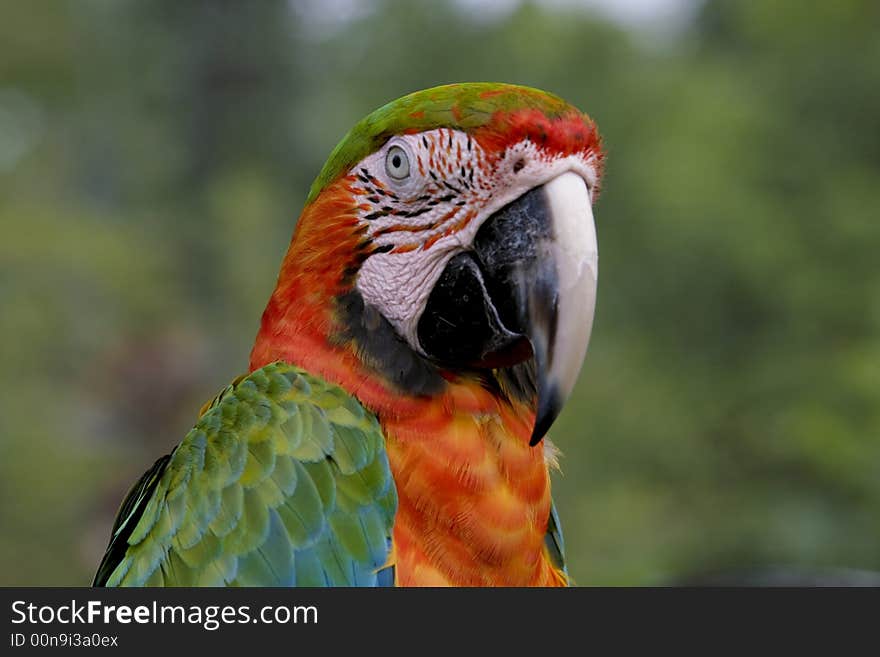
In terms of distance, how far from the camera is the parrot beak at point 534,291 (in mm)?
1035

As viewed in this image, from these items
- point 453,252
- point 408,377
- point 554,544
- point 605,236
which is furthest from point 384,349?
point 605,236

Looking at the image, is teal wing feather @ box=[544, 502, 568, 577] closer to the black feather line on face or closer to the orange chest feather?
the orange chest feather

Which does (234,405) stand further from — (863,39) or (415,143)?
(863,39)

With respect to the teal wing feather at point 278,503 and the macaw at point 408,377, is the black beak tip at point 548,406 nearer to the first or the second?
the macaw at point 408,377

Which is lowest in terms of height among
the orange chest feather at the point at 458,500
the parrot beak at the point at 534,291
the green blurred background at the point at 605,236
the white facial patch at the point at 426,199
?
the orange chest feather at the point at 458,500

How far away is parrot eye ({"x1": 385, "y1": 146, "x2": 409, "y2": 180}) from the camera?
1128 mm

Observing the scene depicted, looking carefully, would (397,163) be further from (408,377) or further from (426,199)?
(408,377)

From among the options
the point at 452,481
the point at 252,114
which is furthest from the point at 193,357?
the point at 452,481

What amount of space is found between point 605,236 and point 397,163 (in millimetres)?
4936

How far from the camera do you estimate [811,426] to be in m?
4.52

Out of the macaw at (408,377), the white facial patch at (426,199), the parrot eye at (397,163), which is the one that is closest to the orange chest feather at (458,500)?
the macaw at (408,377)

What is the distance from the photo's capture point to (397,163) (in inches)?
44.9

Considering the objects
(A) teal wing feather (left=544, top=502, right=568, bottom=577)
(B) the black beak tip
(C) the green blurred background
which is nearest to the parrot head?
(B) the black beak tip
